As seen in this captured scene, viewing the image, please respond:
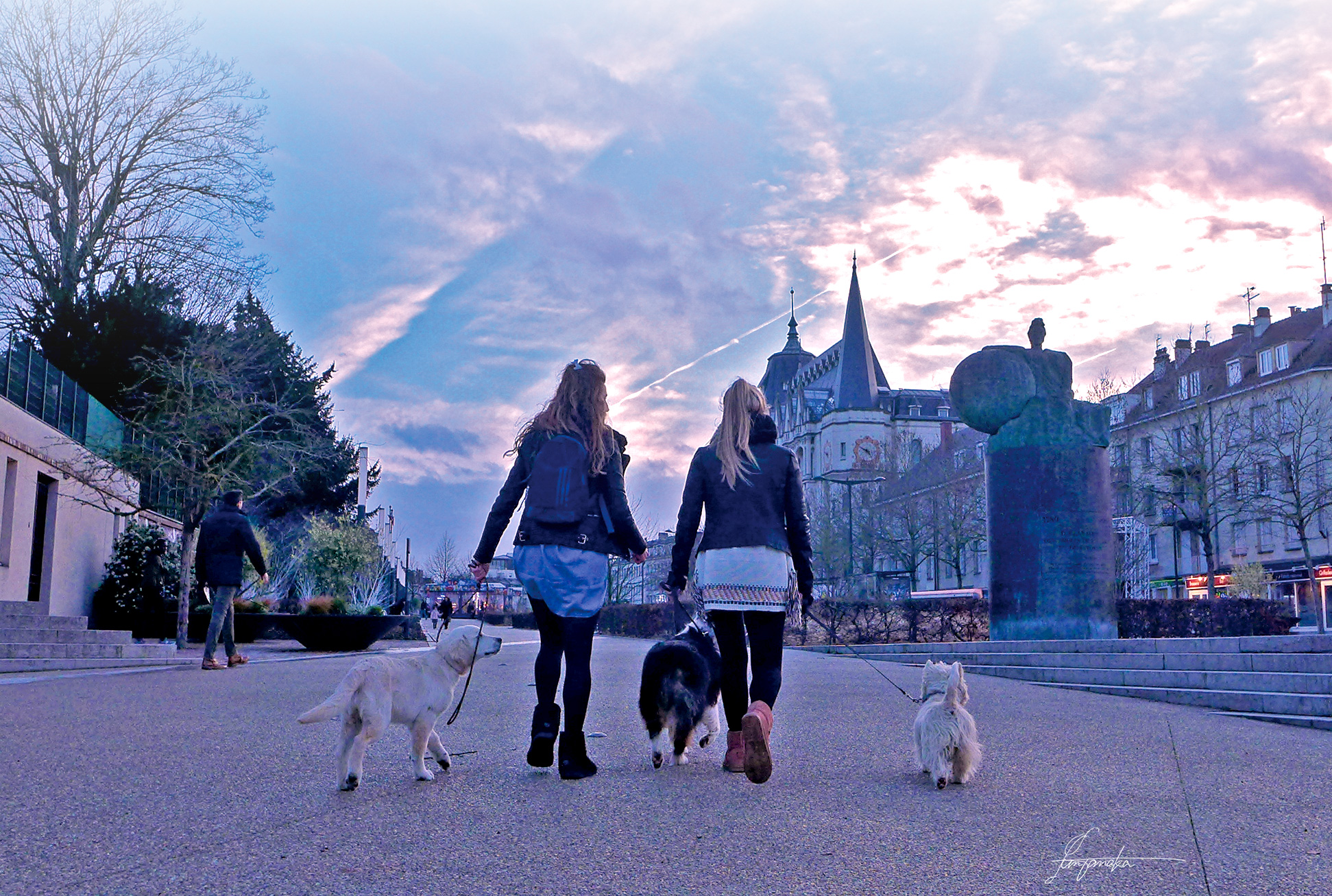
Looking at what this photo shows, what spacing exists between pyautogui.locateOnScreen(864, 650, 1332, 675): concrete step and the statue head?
4.48 meters

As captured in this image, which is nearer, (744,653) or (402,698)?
(402,698)

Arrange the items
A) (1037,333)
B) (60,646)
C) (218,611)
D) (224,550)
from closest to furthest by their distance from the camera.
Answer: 1. (224,550)
2. (218,611)
3. (60,646)
4. (1037,333)

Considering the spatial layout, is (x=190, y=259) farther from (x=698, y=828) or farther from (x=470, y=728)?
(x=698, y=828)

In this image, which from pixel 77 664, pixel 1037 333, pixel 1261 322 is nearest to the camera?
pixel 77 664

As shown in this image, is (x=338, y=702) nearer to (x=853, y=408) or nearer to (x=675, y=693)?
(x=675, y=693)

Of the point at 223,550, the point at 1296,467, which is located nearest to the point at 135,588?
the point at 223,550

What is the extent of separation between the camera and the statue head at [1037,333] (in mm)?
16703

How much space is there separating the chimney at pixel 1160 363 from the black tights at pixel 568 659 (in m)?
62.0

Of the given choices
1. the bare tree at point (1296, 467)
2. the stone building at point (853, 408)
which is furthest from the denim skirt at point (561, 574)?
the stone building at point (853, 408)

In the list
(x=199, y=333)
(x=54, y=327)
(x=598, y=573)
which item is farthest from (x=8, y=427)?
(x=598, y=573)

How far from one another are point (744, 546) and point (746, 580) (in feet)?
0.58

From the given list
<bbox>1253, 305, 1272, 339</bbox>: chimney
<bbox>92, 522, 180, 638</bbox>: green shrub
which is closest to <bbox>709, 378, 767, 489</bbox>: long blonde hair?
<bbox>92, 522, 180, 638</bbox>: green shrub
